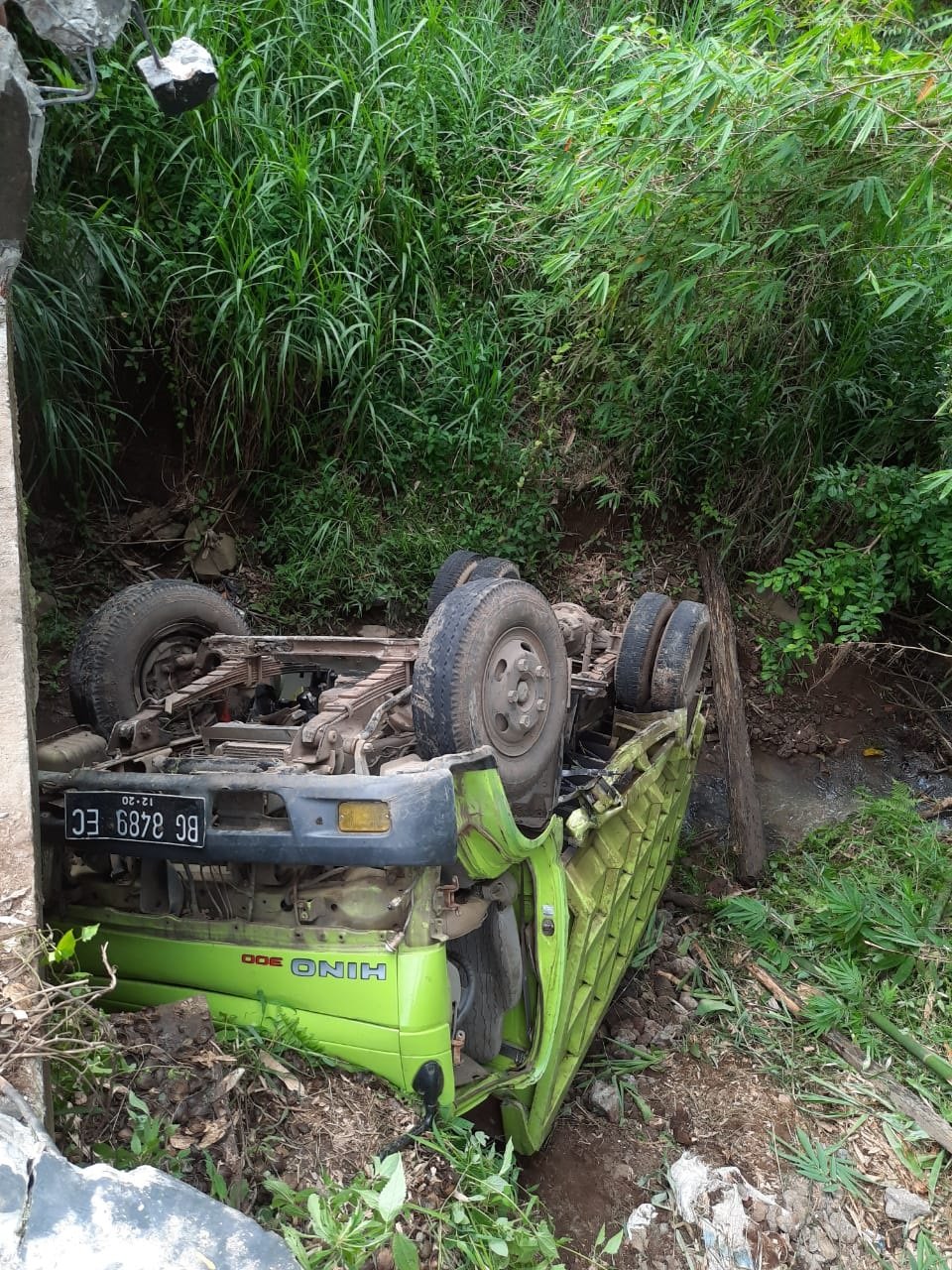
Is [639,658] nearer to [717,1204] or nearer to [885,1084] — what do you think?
[885,1084]

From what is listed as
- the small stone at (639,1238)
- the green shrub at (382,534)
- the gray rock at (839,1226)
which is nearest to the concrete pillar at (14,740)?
the small stone at (639,1238)

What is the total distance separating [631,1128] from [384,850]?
1772mm

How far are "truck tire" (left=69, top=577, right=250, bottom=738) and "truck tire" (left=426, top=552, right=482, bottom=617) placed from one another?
95 cm

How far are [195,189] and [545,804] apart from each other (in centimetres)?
466

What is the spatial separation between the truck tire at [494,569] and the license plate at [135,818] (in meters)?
1.91

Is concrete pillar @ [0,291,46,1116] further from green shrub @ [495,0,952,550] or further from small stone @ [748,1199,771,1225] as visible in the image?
green shrub @ [495,0,952,550]

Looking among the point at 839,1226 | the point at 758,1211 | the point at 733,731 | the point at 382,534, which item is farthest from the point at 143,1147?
the point at 382,534

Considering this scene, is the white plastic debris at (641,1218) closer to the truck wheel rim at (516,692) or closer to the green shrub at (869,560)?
the truck wheel rim at (516,692)

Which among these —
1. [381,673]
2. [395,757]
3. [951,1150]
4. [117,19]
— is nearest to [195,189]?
[117,19]

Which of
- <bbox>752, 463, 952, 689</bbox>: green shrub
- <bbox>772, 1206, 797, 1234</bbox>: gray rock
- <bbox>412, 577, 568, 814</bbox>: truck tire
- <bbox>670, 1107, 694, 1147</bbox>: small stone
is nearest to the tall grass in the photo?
<bbox>752, 463, 952, 689</bbox>: green shrub

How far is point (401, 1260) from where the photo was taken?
191 centimetres

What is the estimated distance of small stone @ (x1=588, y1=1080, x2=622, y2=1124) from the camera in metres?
3.37

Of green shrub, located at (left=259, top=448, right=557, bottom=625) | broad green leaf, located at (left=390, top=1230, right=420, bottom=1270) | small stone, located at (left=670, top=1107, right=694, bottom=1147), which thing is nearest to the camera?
broad green leaf, located at (left=390, top=1230, right=420, bottom=1270)

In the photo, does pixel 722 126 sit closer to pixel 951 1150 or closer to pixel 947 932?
pixel 947 932
